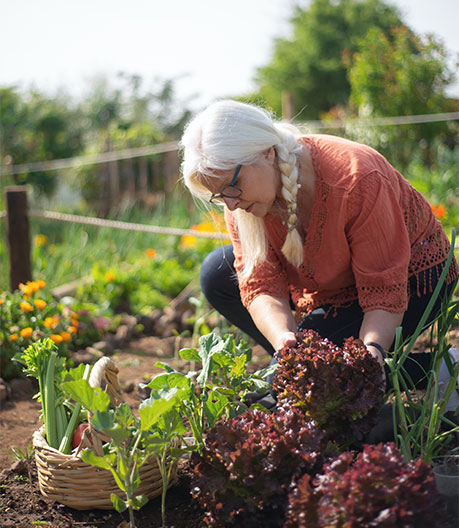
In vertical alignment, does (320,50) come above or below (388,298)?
above

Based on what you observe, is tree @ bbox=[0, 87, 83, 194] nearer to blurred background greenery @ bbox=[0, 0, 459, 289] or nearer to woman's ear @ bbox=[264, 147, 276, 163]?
blurred background greenery @ bbox=[0, 0, 459, 289]

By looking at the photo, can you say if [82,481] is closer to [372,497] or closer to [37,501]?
[37,501]

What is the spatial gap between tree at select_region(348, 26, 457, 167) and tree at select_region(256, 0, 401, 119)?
12280 mm

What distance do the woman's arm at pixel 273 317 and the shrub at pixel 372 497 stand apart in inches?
24.8

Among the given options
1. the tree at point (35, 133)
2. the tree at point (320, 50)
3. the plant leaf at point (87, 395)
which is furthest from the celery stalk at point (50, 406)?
the tree at point (320, 50)

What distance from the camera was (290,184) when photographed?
1.97 meters

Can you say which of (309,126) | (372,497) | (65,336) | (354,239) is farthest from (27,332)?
(309,126)

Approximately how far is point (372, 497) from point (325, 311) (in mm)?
1135

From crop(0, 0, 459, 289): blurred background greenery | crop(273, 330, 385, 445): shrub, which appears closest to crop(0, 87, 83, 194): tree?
crop(0, 0, 459, 289): blurred background greenery

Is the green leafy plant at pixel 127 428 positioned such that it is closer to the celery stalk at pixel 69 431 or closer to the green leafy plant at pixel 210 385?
the green leafy plant at pixel 210 385

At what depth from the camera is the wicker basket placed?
1.73m

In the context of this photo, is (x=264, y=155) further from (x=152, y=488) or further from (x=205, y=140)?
(x=152, y=488)

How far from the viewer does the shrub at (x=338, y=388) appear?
1.51 metres

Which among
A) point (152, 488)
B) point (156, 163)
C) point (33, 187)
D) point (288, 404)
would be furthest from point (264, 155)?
point (33, 187)
